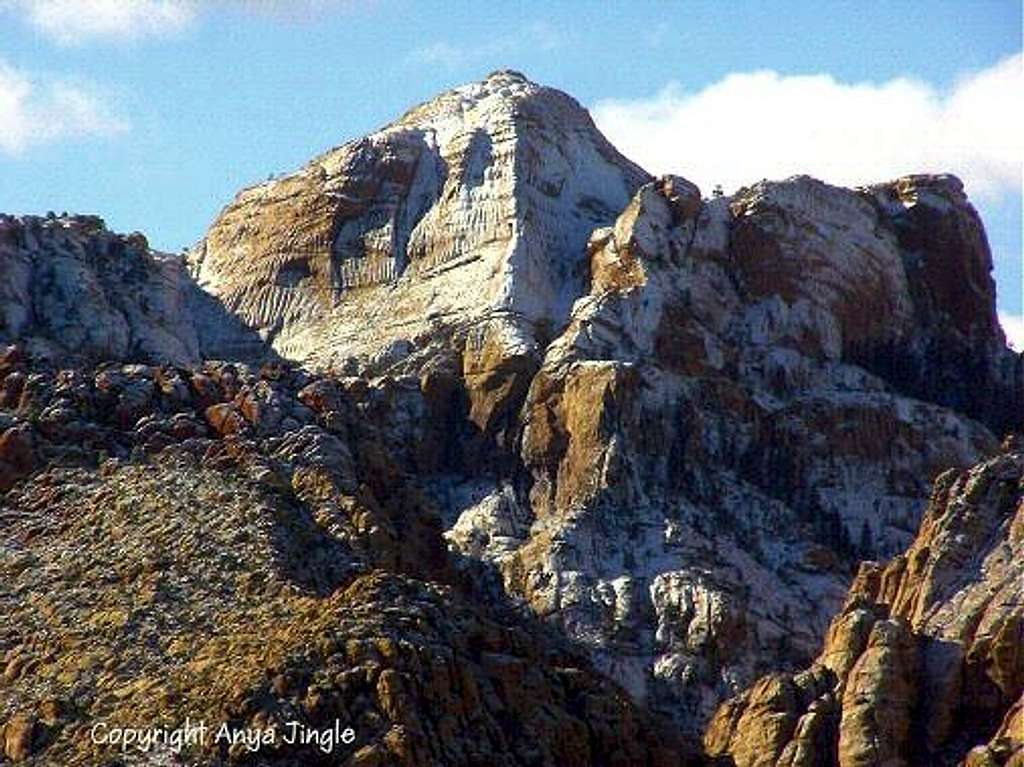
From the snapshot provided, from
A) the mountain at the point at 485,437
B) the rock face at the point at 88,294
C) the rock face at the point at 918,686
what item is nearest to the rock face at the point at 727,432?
the mountain at the point at 485,437

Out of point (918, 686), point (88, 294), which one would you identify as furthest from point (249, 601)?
point (88, 294)

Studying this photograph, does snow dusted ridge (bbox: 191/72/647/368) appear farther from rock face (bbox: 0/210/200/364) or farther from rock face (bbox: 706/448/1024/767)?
rock face (bbox: 706/448/1024/767)

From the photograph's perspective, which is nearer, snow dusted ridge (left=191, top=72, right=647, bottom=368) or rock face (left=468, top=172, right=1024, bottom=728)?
rock face (left=468, top=172, right=1024, bottom=728)

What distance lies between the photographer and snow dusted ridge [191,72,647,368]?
591 ft

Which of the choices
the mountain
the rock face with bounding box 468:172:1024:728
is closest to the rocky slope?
the mountain

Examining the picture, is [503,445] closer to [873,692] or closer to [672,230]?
[672,230]

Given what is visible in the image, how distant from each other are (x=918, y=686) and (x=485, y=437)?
42.7 metres

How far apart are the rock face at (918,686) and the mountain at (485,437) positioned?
30cm

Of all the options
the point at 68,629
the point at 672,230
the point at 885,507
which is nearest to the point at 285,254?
the point at 672,230

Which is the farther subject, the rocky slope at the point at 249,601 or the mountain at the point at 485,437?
the mountain at the point at 485,437

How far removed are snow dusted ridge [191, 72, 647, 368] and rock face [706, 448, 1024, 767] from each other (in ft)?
132

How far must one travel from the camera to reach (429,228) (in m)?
184

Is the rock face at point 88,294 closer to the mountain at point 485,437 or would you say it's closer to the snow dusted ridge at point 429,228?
the mountain at point 485,437

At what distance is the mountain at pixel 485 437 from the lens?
129 meters
